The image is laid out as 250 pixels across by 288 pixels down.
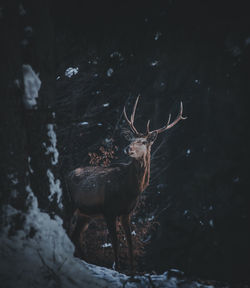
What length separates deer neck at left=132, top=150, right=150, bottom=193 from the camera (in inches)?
117

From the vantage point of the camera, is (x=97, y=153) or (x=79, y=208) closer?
(x=79, y=208)

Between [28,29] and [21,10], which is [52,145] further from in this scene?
[21,10]

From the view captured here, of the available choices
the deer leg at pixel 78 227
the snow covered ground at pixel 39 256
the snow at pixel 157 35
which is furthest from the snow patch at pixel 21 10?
the snow at pixel 157 35

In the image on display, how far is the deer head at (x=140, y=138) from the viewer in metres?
3.11

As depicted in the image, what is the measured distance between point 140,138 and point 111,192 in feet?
2.66

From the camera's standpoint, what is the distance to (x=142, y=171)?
9.86 feet

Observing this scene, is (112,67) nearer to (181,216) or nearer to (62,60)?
(62,60)

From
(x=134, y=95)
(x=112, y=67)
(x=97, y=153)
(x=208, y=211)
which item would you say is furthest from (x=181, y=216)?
(x=112, y=67)

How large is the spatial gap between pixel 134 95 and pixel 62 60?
1356 millimetres

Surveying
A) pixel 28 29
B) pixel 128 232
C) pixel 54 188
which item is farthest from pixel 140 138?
pixel 28 29

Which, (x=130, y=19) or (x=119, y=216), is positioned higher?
(x=130, y=19)

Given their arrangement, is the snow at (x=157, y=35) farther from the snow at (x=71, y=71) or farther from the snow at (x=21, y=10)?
the snow at (x=21, y=10)

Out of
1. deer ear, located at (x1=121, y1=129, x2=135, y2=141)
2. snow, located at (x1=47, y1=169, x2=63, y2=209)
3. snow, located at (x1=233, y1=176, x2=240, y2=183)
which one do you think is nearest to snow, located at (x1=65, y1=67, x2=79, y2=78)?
deer ear, located at (x1=121, y1=129, x2=135, y2=141)

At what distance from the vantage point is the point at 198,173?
3264mm
